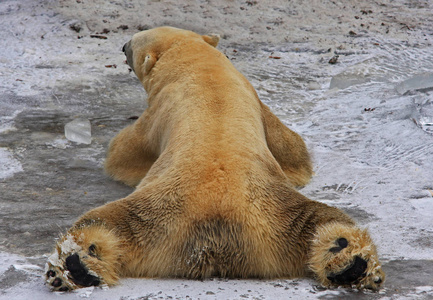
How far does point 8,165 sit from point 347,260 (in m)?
3.02

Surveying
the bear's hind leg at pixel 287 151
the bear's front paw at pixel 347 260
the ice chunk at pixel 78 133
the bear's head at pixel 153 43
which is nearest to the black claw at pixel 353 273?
the bear's front paw at pixel 347 260

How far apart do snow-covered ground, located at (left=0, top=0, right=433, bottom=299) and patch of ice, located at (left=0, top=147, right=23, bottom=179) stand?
0.02 metres

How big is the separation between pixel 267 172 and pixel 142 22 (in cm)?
567

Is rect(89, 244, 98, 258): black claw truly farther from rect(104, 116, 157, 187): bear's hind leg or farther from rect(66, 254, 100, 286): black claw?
rect(104, 116, 157, 187): bear's hind leg

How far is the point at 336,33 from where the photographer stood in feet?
27.2

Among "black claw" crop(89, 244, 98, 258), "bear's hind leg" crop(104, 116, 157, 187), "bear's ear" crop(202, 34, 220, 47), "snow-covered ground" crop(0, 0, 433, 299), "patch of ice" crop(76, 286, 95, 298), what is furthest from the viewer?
"bear's ear" crop(202, 34, 220, 47)

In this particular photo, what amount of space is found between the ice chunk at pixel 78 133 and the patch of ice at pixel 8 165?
23.3 inches

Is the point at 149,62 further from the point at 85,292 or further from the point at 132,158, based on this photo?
the point at 85,292

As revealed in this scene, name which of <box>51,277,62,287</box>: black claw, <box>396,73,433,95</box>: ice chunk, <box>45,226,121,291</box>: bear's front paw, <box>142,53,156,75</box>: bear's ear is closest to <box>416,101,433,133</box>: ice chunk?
<box>396,73,433,95</box>: ice chunk

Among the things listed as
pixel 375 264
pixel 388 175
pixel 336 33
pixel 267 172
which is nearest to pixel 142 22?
pixel 336 33

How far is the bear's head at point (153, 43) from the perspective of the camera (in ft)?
15.4

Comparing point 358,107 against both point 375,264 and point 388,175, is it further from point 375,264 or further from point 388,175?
point 375,264

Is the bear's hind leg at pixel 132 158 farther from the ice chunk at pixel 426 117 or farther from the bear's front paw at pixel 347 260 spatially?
the ice chunk at pixel 426 117

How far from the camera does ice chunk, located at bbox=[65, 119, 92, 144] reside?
17.0 feet
